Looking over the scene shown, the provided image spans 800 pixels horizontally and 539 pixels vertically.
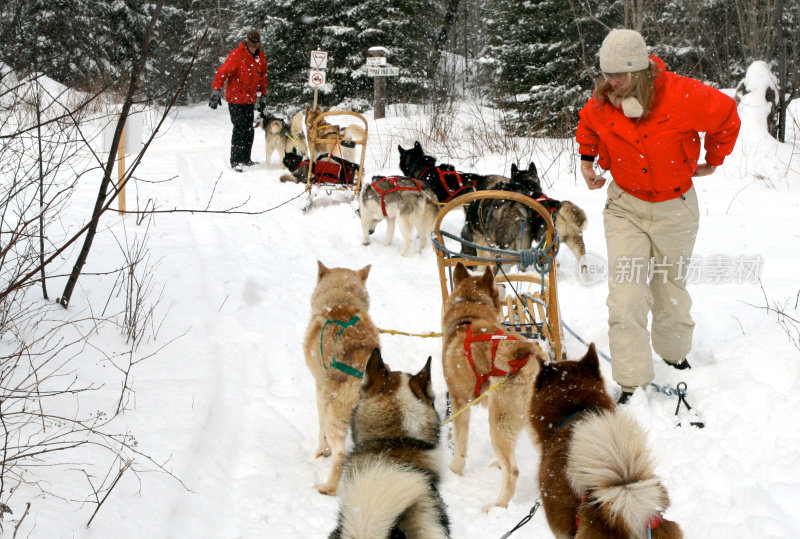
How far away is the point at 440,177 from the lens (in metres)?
7.77

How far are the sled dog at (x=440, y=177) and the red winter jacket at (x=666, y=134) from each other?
12.3 feet

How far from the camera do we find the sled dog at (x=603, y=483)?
6.16ft

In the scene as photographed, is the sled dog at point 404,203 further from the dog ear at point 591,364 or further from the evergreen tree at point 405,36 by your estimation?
the evergreen tree at point 405,36

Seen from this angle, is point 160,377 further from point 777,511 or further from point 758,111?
point 758,111

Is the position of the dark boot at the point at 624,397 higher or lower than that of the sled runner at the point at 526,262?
lower

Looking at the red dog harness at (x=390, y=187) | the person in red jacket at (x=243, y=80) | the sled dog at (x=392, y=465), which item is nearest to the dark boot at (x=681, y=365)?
the sled dog at (x=392, y=465)

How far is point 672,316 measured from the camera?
3.91m

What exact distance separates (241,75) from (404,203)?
597 cm

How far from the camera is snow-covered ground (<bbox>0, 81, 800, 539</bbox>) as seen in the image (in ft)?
8.86

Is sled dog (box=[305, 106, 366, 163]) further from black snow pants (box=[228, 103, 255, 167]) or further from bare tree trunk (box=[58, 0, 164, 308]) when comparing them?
bare tree trunk (box=[58, 0, 164, 308])

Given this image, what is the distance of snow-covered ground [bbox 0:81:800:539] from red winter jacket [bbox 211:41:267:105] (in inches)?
164

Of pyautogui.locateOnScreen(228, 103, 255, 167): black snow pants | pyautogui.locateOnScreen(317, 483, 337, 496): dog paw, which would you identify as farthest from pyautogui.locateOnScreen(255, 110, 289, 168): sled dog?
pyautogui.locateOnScreen(317, 483, 337, 496): dog paw

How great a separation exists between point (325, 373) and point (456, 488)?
93 centimetres

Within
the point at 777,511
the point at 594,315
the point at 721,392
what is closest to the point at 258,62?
the point at 594,315
